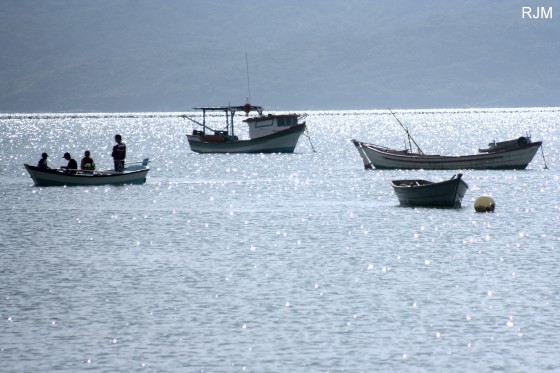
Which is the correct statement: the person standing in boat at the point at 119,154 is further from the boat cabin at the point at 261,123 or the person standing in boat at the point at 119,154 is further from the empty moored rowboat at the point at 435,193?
the boat cabin at the point at 261,123

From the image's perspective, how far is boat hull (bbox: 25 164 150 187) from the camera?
69.7 meters

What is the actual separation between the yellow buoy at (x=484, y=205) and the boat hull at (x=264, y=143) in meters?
52.9

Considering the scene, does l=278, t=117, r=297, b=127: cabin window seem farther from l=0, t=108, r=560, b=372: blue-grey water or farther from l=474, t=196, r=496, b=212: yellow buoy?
l=474, t=196, r=496, b=212: yellow buoy

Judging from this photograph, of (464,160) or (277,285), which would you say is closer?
(277,285)

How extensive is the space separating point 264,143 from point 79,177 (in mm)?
44587

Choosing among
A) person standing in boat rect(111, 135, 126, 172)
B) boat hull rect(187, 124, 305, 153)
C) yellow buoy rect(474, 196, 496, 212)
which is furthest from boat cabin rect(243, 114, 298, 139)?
yellow buoy rect(474, 196, 496, 212)

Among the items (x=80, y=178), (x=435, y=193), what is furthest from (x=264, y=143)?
(x=435, y=193)

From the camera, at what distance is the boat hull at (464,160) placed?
83188mm

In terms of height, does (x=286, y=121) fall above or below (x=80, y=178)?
above

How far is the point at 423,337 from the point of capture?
28594mm

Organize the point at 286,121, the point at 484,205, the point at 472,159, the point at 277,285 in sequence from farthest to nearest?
the point at 286,121, the point at 472,159, the point at 484,205, the point at 277,285

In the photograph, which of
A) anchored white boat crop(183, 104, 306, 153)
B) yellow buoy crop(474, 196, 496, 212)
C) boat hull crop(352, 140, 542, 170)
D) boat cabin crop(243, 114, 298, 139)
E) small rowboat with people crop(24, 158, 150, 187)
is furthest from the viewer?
anchored white boat crop(183, 104, 306, 153)

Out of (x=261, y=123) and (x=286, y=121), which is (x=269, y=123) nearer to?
(x=261, y=123)

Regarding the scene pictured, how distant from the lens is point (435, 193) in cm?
5753
